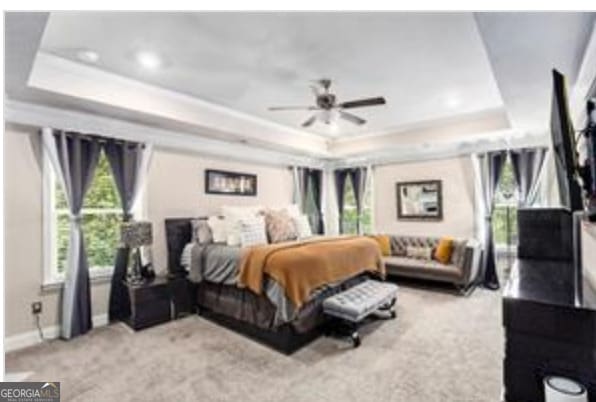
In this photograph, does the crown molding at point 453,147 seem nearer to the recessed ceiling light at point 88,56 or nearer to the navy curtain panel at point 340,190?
the navy curtain panel at point 340,190

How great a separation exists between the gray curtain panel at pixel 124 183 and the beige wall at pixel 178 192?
0.18 m

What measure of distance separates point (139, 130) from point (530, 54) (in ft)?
13.3

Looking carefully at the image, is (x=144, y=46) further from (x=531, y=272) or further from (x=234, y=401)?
(x=531, y=272)

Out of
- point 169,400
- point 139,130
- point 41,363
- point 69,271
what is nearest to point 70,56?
point 139,130

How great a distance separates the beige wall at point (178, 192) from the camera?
4.32 m

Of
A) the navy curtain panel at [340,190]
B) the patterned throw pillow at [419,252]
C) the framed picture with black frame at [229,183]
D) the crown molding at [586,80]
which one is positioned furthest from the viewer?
the navy curtain panel at [340,190]

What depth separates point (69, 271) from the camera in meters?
3.51

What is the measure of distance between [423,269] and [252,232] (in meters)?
2.79

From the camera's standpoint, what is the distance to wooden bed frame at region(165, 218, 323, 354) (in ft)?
10.1

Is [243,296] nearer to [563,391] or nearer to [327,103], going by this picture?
[327,103]

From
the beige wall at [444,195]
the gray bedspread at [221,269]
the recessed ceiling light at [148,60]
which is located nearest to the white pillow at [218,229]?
the gray bedspread at [221,269]

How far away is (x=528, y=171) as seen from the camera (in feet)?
16.7

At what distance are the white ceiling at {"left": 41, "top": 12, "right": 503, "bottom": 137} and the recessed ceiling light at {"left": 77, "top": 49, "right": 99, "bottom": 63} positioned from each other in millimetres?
48

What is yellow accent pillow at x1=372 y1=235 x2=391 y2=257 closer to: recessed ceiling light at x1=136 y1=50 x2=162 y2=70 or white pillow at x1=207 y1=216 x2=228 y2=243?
white pillow at x1=207 y1=216 x2=228 y2=243
